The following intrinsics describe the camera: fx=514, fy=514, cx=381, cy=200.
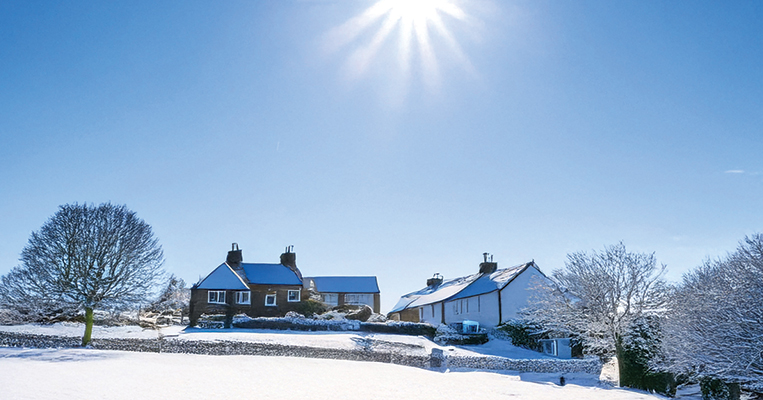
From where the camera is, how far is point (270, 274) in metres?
57.1

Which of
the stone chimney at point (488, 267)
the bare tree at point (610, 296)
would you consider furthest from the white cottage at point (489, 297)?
the bare tree at point (610, 296)

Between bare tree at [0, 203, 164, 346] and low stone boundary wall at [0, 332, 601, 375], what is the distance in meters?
2.24

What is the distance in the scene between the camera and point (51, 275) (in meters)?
33.3

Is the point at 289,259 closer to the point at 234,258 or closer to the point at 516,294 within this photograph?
the point at 234,258

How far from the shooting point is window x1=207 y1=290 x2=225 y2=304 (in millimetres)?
48469

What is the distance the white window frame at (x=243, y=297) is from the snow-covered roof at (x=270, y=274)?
3438mm

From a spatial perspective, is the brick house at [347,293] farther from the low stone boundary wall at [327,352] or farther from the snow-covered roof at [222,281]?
the low stone boundary wall at [327,352]

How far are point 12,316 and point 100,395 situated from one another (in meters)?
28.7

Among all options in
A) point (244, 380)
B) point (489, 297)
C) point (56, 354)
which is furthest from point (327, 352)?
point (489, 297)

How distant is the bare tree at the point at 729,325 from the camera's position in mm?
19594

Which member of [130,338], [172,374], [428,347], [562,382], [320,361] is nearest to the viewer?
[172,374]

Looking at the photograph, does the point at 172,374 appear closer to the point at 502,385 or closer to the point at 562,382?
the point at 502,385

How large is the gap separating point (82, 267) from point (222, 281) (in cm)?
1675

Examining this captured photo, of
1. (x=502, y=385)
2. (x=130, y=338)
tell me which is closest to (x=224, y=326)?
(x=130, y=338)
